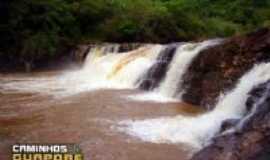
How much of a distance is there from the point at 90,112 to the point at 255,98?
3.55 m

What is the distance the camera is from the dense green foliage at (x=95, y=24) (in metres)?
18.8

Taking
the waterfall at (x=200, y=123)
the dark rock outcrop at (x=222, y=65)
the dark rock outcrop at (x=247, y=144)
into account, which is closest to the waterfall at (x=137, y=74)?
the dark rock outcrop at (x=222, y=65)

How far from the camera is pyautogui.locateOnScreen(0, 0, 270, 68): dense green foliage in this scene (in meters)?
18.8

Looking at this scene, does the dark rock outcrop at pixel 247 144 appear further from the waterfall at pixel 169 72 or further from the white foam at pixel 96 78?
the white foam at pixel 96 78

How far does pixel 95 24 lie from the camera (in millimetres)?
22172

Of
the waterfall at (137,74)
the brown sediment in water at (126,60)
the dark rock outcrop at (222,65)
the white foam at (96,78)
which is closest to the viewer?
the dark rock outcrop at (222,65)

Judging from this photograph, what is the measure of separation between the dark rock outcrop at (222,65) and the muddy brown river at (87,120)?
57 centimetres

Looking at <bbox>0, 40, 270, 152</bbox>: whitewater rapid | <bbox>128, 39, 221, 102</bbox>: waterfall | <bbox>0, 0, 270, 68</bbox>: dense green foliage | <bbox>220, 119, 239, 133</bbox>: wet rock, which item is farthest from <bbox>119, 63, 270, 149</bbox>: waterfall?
<bbox>0, 0, 270, 68</bbox>: dense green foliage

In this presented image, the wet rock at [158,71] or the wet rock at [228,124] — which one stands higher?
the wet rock at [228,124]

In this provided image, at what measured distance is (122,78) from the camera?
13.6 m

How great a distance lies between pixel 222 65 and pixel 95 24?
13.4 meters

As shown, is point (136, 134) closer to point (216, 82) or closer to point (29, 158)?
point (29, 158)

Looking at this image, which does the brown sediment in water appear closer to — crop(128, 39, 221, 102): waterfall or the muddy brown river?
crop(128, 39, 221, 102): waterfall

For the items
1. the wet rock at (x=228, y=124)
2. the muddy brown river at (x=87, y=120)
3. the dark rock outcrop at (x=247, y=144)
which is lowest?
the muddy brown river at (x=87, y=120)
